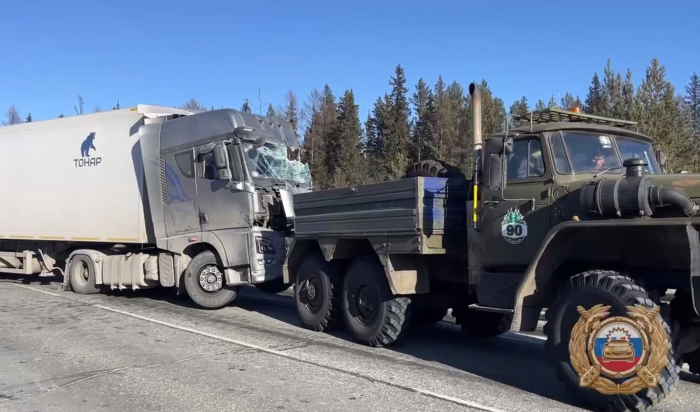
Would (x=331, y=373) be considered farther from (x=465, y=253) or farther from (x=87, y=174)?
(x=87, y=174)

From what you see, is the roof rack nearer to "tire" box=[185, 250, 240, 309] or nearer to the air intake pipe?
the air intake pipe

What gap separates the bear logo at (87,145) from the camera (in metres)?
13.3

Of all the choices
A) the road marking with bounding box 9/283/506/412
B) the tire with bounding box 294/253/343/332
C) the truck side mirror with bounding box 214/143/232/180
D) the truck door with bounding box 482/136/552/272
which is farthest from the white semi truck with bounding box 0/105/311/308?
the truck door with bounding box 482/136/552/272

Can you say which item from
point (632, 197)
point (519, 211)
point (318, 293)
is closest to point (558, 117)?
point (519, 211)

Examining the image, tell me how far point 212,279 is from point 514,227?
249 inches

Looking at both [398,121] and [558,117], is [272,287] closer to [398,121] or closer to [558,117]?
[558,117]

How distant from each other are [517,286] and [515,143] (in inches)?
63.8

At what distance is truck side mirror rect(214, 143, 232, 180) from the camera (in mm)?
11148

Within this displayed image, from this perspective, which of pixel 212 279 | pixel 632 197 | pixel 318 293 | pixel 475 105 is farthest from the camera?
pixel 212 279

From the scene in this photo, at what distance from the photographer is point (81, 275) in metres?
13.8

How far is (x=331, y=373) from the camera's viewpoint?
7.02 m

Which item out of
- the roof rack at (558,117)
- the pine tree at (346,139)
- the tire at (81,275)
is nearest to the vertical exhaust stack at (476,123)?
the roof rack at (558,117)

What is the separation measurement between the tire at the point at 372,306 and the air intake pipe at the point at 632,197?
3.04m

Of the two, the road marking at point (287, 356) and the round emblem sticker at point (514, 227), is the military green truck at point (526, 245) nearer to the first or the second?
the round emblem sticker at point (514, 227)
